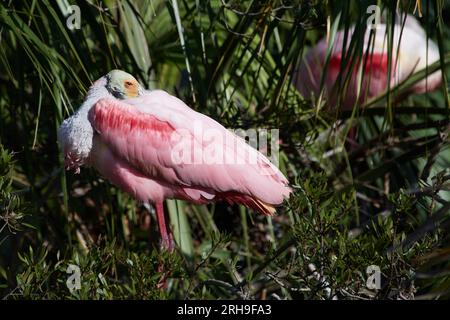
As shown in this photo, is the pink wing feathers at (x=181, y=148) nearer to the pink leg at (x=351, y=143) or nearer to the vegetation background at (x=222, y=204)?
the vegetation background at (x=222, y=204)

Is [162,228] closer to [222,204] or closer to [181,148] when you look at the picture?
[181,148]

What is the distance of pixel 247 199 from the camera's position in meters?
4.14

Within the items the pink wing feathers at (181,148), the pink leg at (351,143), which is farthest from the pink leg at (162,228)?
the pink leg at (351,143)

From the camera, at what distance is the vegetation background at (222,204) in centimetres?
314

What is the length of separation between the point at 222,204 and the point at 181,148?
1273 mm

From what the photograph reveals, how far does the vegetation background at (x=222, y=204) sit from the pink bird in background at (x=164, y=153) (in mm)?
120

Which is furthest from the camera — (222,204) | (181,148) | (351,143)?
(222,204)

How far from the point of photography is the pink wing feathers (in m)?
4.05

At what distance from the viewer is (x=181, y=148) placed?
4160 mm

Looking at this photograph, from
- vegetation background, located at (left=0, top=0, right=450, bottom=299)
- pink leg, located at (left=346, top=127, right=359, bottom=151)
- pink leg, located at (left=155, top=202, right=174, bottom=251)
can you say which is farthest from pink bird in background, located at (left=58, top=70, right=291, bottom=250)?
pink leg, located at (left=346, top=127, right=359, bottom=151)

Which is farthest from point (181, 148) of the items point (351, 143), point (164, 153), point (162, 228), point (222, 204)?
point (351, 143)

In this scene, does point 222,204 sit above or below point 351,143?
below

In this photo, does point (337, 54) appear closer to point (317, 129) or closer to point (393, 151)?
point (393, 151)

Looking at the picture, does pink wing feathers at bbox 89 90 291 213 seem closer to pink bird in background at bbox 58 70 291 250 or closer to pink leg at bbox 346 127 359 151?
pink bird in background at bbox 58 70 291 250
